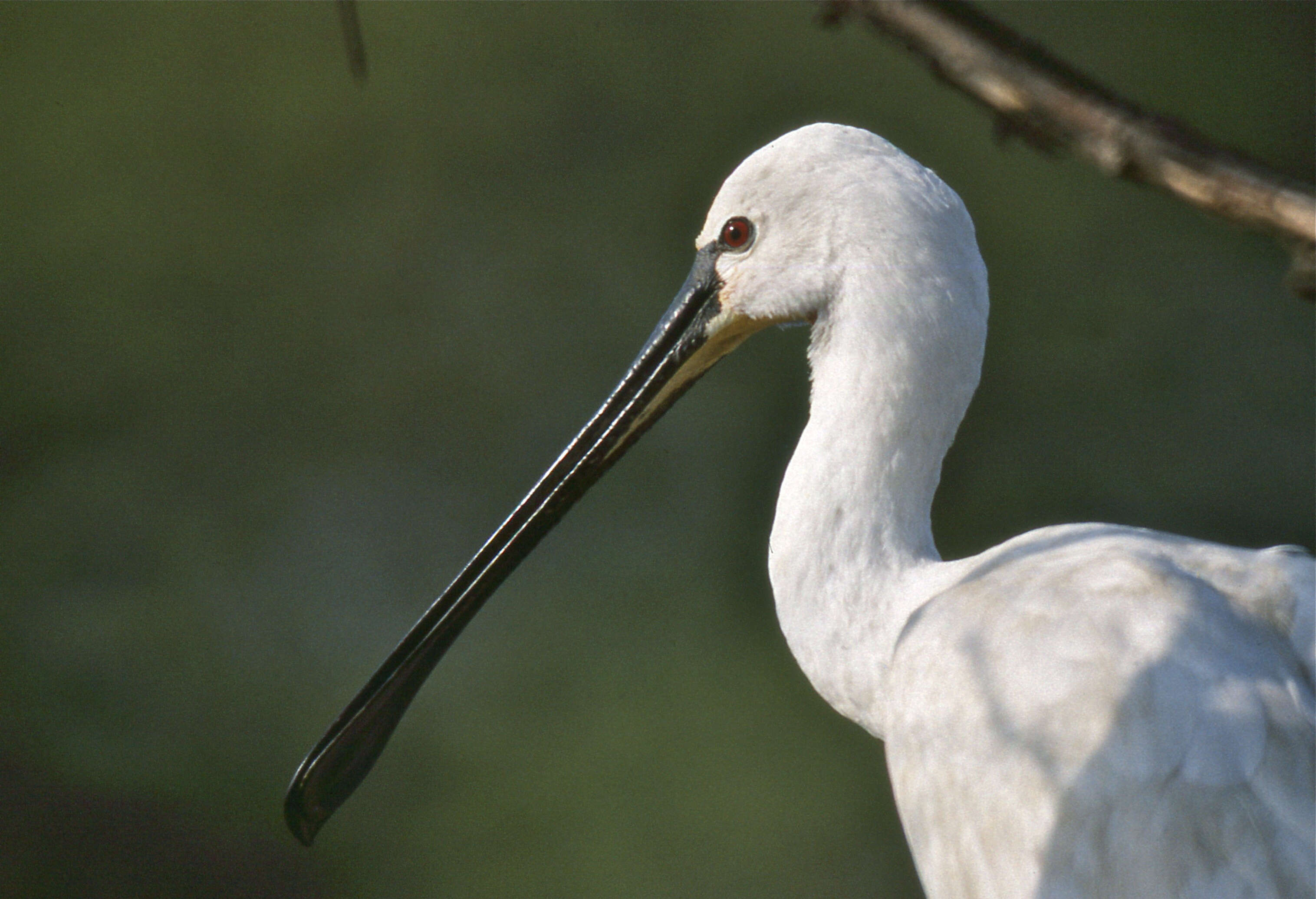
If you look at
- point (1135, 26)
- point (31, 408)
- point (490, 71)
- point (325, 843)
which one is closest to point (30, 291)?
point (31, 408)

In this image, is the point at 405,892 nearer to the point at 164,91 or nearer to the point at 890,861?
the point at 890,861

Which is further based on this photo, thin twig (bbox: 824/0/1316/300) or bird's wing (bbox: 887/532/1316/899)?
bird's wing (bbox: 887/532/1316/899)

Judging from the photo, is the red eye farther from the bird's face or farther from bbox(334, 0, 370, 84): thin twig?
bbox(334, 0, 370, 84): thin twig

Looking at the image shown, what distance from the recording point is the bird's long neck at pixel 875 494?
4.82 feet

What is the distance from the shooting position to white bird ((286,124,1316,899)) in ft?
4.04

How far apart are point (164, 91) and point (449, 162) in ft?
3.86

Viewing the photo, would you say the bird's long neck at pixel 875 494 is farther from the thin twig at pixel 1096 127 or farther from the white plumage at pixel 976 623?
the thin twig at pixel 1096 127

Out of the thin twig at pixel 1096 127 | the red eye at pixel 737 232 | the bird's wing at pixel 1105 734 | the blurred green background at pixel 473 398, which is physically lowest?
the blurred green background at pixel 473 398

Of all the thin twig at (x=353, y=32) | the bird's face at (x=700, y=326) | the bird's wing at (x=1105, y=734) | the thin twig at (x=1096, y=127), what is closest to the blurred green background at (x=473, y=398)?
the bird's face at (x=700, y=326)

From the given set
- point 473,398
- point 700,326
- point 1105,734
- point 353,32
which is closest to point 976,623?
point 1105,734

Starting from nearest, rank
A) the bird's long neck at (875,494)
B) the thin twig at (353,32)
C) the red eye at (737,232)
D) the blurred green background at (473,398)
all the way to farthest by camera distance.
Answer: the thin twig at (353,32) → the bird's long neck at (875,494) → the red eye at (737,232) → the blurred green background at (473,398)

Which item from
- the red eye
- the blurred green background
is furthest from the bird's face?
the blurred green background

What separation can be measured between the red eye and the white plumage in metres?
0.02

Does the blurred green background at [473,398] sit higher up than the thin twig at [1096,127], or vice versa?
the thin twig at [1096,127]
